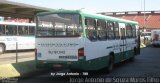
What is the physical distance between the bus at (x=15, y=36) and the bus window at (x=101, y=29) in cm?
1532

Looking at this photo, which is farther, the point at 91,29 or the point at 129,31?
the point at 129,31

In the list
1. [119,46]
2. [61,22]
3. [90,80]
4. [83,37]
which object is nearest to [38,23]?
[61,22]

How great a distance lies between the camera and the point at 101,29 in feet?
51.2

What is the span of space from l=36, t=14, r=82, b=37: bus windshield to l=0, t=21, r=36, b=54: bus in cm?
1606

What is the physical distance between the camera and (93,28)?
1468cm

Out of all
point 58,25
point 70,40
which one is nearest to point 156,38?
point 58,25

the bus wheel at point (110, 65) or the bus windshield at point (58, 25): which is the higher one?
the bus windshield at point (58, 25)

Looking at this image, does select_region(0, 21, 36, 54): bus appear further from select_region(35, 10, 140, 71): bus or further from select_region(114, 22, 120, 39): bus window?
select_region(35, 10, 140, 71): bus

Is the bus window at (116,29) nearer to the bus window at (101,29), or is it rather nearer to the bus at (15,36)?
the bus window at (101,29)

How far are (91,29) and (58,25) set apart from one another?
134 centimetres

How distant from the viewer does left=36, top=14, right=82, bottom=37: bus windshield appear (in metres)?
13.7

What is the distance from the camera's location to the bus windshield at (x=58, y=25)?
13664 millimetres

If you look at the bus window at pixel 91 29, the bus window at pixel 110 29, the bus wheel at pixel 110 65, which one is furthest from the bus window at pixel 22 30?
the bus window at pixel 91 29

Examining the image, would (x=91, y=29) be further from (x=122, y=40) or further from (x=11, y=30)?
(x=11, y=30)
